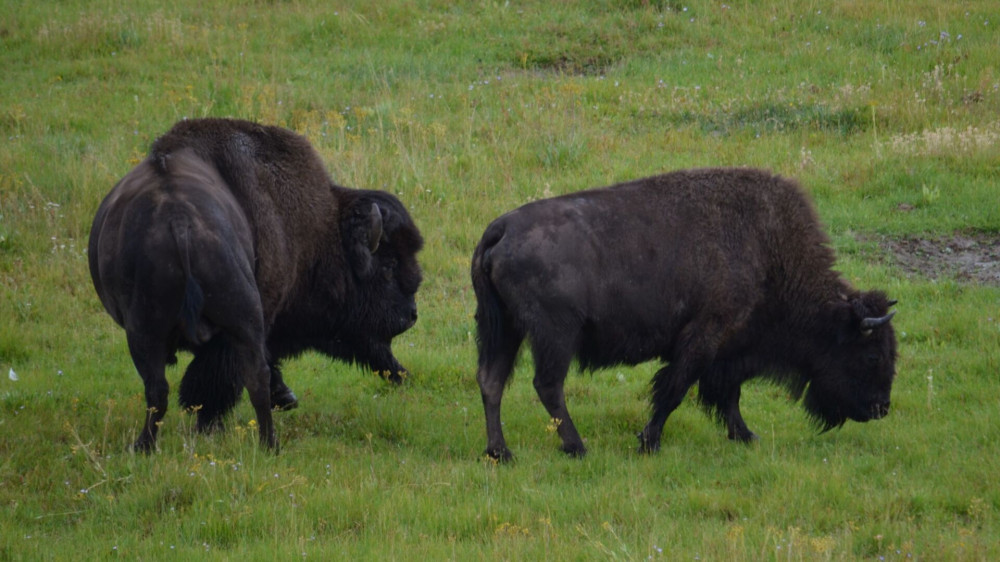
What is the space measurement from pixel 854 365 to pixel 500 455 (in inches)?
103

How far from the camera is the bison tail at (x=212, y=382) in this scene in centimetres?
698

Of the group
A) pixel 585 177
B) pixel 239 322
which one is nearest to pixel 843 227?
pixel 585 177

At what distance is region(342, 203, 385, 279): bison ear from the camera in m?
8.39

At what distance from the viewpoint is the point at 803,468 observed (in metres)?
6.80

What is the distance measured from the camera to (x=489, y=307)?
23.8 feet

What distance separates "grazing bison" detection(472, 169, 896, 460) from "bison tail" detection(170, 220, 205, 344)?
1.83 metres

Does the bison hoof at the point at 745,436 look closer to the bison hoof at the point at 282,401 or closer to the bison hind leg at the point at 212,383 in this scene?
the bison hoof at the point at 282,401

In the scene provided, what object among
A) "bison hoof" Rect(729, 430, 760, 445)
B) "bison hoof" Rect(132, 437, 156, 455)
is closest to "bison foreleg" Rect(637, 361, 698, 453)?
"bison hoof" Rect(729, 430, 760, 445)

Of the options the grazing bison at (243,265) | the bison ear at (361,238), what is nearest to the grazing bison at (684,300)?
the bison ear at (361,238)

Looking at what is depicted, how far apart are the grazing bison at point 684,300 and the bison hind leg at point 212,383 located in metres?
1.61

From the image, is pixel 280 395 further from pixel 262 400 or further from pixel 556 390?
pixel 556 390

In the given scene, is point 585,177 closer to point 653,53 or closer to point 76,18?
point 653,53

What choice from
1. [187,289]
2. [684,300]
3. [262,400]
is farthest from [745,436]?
[187,289]

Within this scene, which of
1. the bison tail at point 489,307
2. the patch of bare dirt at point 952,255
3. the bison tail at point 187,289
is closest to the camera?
the bison tail at point 187,289
